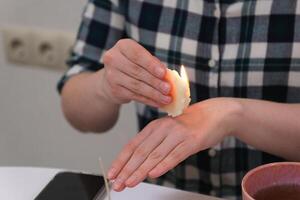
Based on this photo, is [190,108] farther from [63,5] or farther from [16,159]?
[16,159]

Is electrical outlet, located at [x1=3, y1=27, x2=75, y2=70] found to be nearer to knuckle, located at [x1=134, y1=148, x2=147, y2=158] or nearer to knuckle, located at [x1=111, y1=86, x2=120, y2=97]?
knuckle, located at [x1=111, y1=86, x2=120, y2=97]

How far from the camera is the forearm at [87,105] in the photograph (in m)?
0.86

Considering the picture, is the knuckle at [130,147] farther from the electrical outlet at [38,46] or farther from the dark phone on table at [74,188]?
the electrical outlet at [38,46]

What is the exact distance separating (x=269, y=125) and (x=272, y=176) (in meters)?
0.19

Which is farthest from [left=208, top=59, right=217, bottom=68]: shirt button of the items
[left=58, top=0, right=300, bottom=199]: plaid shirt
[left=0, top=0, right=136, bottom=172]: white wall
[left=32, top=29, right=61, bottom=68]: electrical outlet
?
[left=32, top=29, right=61, bottom=68]: electrical outlet

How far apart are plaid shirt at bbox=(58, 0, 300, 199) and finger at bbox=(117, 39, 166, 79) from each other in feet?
0.72

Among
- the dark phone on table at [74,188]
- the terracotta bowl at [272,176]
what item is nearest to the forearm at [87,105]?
the dark phone on table at [74,188]

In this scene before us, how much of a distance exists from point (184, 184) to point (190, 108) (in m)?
0.30

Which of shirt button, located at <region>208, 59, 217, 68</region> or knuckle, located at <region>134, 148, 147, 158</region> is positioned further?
shirt button, located at <region>208, 59, 217, 68</region>

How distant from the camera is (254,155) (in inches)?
34.4

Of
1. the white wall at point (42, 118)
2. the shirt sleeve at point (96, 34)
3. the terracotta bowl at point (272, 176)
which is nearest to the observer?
the terracotta bowl at point (272, 176)

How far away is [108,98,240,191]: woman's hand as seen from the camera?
1.97 feet

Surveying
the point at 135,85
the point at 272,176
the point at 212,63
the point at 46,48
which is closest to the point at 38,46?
the point at 46,48

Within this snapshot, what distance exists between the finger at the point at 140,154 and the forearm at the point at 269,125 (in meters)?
0.13
